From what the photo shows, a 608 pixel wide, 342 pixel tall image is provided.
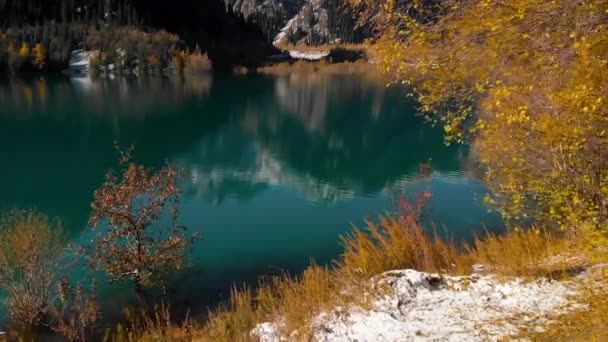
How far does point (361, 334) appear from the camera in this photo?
5.57 m

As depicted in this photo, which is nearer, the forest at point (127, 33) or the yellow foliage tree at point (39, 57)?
the yellow foliage tree at point (39, 57)

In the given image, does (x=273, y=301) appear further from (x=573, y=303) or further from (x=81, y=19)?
(x=81, y=19)

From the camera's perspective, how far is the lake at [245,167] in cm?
1352

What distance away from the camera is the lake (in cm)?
1352

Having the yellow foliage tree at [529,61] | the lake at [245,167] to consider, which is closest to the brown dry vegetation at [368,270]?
the yellow foliage tree at [529,61]

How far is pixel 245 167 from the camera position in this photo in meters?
25.6

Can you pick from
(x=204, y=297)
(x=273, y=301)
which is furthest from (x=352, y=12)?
(x=204, y=297)

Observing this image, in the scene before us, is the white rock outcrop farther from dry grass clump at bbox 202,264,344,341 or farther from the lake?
the lake

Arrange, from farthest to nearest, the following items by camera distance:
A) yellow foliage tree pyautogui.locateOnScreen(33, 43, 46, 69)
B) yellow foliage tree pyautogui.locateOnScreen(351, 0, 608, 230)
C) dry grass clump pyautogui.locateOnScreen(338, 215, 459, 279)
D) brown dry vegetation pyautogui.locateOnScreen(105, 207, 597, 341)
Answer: yellow foliage tree pyautogui.locateOnScreen(33, 43, 46, 69) < dry grass clump pyautogui.locateOnScreen(338, 215, 459, 279) < brown dry vegetation pyautogui.locateOnScreen(105, 207, 597, 341) < yellow foliage tree pyautogui.locateOnScreen(351, 0, 608, 230)

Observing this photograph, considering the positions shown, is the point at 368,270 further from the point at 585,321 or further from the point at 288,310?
the point at 585,321

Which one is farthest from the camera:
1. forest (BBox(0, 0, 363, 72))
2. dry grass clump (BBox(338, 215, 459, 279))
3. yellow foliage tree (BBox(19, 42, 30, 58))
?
forest (BBox(0, 0, 363, 72))

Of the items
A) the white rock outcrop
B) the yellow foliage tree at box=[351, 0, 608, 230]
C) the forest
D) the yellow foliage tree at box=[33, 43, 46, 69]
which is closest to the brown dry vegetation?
the white rock outcrop

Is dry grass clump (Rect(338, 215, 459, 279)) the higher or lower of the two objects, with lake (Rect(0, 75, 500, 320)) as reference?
higher

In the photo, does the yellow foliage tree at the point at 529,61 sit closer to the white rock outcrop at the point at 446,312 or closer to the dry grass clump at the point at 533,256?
the dry grass clump at the point at 533,256
